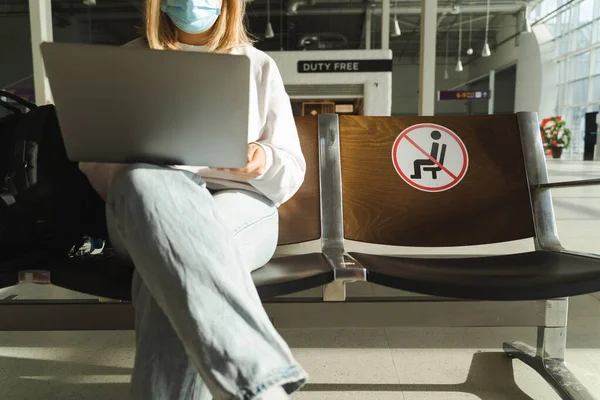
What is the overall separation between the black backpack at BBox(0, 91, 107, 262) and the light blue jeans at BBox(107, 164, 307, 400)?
330 mm

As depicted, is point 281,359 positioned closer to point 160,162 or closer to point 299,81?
point 160,162

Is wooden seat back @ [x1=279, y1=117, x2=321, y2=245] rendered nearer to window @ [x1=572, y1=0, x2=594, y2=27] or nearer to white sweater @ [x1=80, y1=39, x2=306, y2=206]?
white sweater @ [x1=80, y1=39, x2=306, y2=206]

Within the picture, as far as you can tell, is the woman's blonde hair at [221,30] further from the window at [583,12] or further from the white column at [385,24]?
the window at [583,12]

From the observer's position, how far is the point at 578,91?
49.3 ft

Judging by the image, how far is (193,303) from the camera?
67 cm

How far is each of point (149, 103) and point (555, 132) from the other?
15382mm

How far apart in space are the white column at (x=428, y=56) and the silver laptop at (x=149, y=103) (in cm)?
463

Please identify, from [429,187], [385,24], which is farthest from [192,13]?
[385,24]

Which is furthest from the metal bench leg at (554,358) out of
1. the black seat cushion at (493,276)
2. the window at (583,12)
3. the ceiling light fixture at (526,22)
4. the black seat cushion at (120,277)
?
the window at (583,12)

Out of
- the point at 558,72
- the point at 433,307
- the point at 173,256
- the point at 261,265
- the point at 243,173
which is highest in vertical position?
the point at 558,72

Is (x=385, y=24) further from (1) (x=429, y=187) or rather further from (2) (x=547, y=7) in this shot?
(2) (x=547, y=7)

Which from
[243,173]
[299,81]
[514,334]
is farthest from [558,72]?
[243,173]

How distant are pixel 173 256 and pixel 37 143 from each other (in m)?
0.56

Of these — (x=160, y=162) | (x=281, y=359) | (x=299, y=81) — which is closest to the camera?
(x=281, y=359)
